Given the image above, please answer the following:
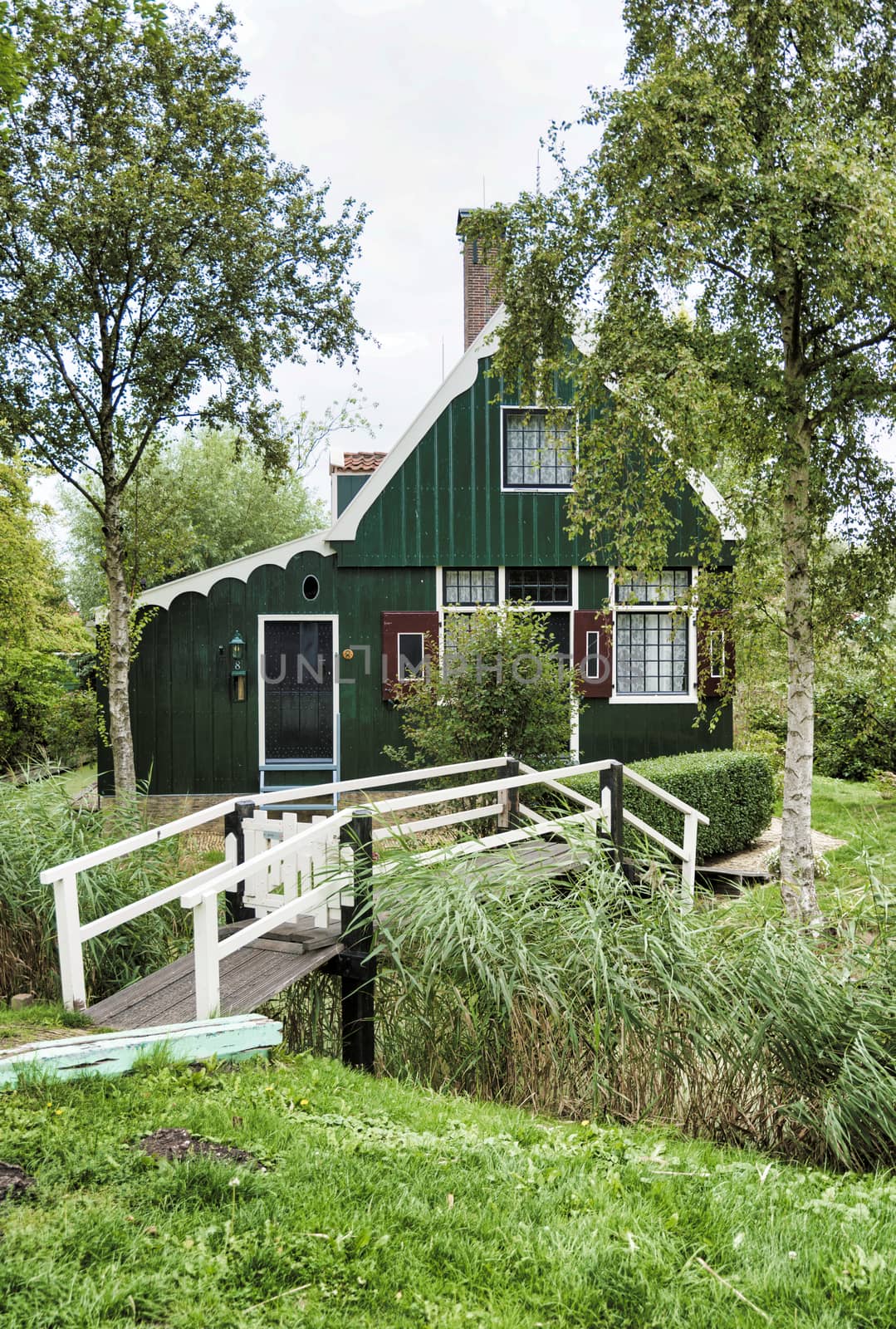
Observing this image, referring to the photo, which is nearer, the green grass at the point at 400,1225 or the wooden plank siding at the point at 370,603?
the green grass at the point at 400,1225

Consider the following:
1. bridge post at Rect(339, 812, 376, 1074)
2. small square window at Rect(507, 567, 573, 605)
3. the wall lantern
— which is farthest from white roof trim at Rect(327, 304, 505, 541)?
bridge post at Rect(339, 812, 376, 1074)

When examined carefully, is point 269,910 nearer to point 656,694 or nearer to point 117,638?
point 117,638

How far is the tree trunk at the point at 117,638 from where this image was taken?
11531mm

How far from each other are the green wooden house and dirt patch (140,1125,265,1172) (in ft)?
35.4

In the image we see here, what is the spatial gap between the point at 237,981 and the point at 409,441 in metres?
10.3

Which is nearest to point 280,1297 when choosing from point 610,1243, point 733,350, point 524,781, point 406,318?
point 610,1243

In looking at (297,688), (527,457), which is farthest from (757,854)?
(297,688)

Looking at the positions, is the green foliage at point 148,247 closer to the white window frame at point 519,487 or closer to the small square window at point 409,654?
the white window frame at point 519,487

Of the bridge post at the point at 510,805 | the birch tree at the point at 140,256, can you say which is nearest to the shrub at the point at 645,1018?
the bridge post at the point at 510,805

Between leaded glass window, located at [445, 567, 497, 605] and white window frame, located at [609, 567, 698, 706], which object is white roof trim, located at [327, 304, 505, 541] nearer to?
leaded glass window, located at [445, 567, 497, 605]

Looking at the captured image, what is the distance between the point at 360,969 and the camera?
198 inches

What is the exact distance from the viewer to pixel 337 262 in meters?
11.8

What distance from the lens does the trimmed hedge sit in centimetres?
1103

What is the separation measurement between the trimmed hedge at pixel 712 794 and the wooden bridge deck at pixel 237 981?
229 inches
